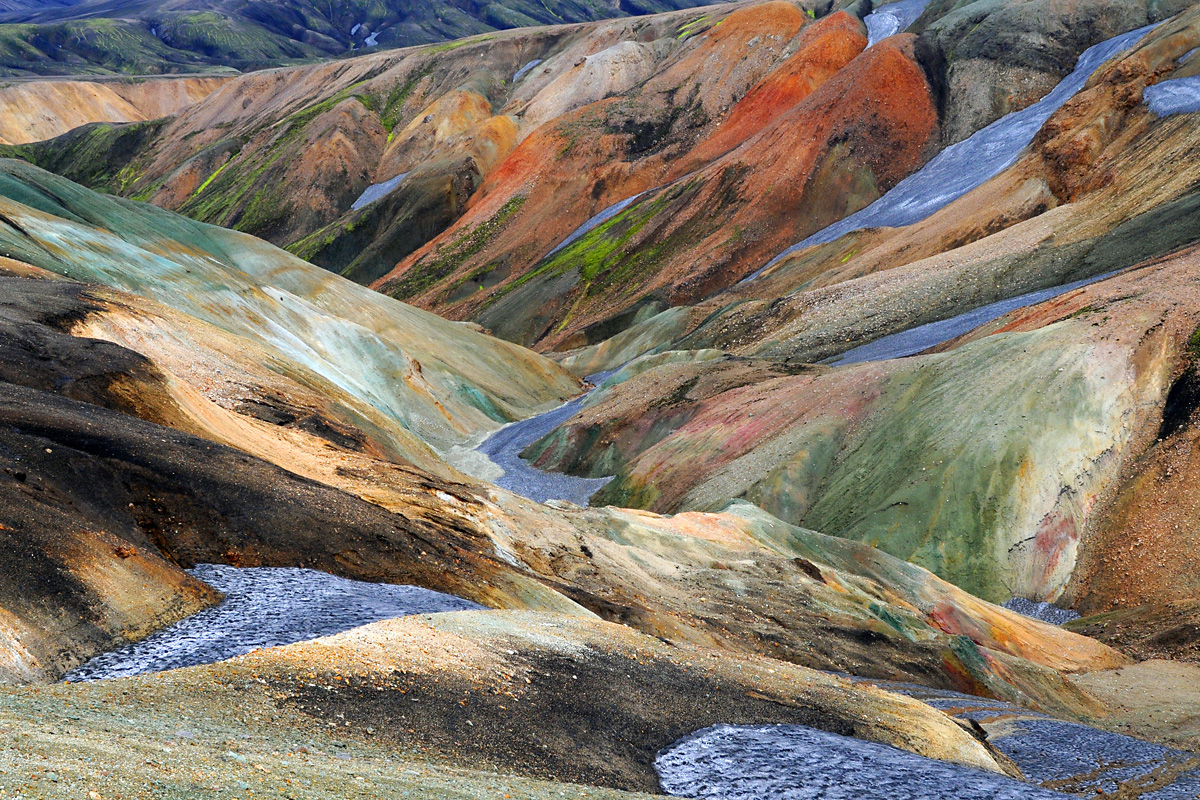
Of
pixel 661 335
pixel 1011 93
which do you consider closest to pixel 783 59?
pixel 1011 93

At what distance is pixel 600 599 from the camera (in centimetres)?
2088

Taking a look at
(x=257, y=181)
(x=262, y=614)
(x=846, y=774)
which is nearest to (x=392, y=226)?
(x=257, y=181)

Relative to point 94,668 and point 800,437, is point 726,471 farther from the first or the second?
point 94,668

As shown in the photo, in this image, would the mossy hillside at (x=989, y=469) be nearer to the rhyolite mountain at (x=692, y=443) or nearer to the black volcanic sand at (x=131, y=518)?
the rhyolite mountain at (x=692, y=443)

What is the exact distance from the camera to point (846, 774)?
12148mm

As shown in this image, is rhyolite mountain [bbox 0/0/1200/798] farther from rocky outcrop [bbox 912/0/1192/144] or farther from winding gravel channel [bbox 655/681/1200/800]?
rocky outcrop [bbox 912/0/1192/144]

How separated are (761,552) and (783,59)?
81.2 m

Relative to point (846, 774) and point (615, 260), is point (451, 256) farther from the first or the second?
point (846, 774)

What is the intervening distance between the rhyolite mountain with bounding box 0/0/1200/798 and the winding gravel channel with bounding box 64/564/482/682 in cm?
33

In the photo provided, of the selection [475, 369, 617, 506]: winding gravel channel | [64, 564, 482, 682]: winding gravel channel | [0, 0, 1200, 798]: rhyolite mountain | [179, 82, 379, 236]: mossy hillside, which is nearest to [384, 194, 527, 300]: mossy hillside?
[0, 0, 1200, 798]: rhyolite mountain

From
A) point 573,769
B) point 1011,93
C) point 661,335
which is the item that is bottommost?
point 661,335

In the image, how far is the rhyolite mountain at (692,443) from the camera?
39.5 feet

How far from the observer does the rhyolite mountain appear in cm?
1203

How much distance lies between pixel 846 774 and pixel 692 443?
100ft
